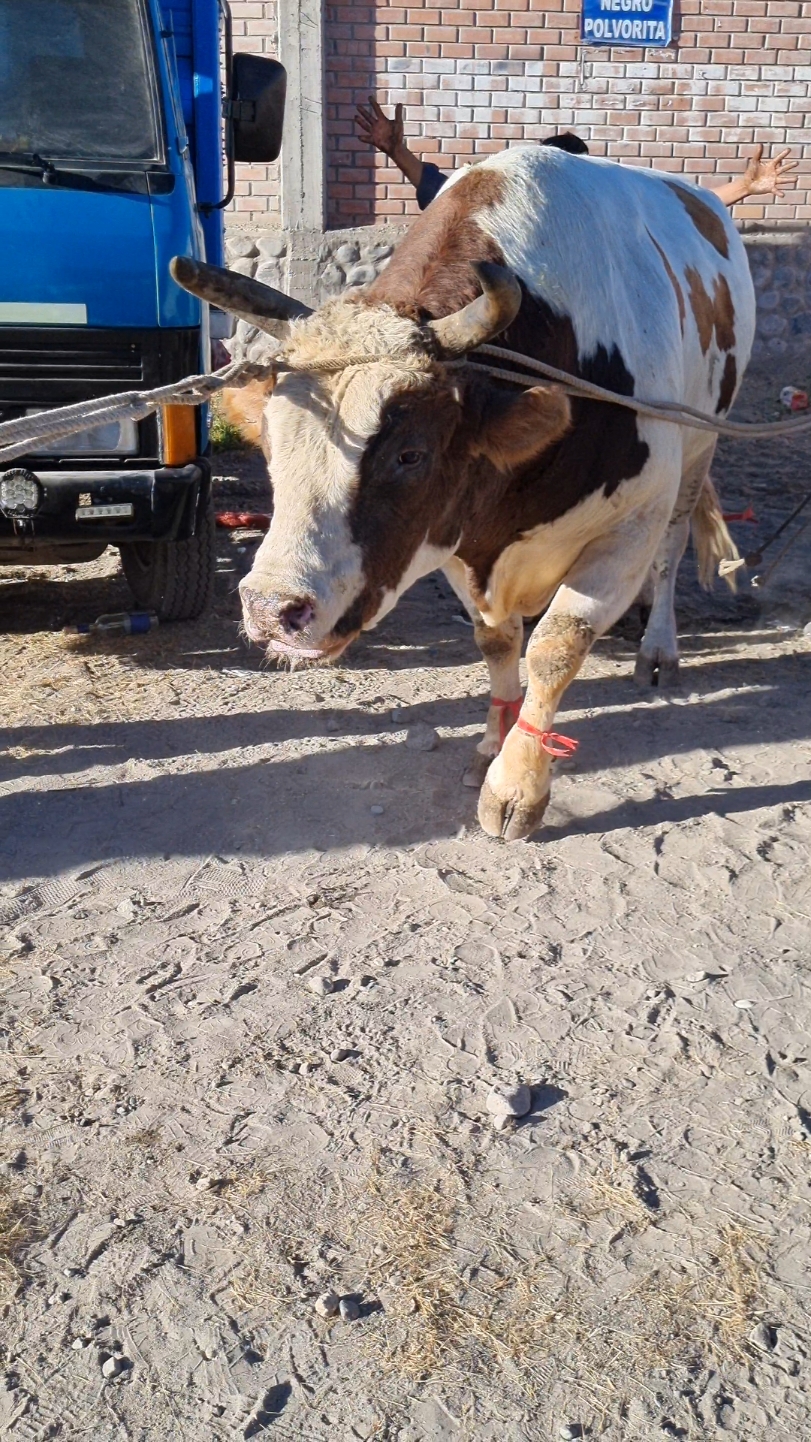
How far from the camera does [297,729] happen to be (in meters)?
4.85

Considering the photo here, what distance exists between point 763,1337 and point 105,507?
3.77 meters

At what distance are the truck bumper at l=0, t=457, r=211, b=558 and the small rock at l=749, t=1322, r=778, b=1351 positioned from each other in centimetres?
370

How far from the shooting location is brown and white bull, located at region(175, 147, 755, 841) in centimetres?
309

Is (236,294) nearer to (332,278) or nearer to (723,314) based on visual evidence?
(723,314)

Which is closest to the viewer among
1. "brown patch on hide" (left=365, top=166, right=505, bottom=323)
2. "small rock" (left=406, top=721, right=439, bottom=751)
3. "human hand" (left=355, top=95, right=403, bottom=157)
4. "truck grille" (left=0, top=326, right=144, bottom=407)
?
"brown patch on hide" (left=365, top=166, right=505, bottom=323)

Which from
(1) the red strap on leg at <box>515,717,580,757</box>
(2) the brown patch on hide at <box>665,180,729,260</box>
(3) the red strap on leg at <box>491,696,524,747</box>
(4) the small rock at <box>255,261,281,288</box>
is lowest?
(3) the red strap on leg at <box>491,696,524,747</box>

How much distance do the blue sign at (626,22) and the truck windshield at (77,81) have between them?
6585 mm

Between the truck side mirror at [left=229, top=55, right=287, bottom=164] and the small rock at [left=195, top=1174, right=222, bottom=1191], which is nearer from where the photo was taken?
the small rock at [left=195, top=1174, right=222, bottom=1191]

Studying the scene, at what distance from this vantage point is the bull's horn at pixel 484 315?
9.93 feet

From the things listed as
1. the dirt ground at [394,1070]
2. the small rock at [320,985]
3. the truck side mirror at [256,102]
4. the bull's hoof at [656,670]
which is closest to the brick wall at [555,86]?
the truck side mirror at [256,102]

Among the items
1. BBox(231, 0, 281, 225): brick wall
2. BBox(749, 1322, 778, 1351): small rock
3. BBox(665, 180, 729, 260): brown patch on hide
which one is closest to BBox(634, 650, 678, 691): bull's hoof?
BBox(665, 180, 729, 260): brown patch on hide

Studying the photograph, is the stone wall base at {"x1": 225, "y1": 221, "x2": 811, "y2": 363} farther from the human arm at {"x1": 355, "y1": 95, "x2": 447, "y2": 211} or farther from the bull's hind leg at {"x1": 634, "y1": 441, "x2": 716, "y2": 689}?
the bull's hind leg at {"x1": 634, "y1": 441, "x2": 716, "y2": 689}

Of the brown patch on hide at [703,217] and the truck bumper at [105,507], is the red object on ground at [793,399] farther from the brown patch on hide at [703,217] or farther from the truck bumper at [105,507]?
the truck bumper at [105,507]

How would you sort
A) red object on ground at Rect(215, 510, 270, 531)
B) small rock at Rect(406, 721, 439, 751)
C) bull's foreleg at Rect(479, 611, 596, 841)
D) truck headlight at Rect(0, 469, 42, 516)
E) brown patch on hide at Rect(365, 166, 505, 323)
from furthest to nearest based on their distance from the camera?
red object on ground at Rect(215, 510, 270, 531), truck headlight at Rect(0, 469, 42, 516), small rock at Rect(406, 721, 439, 751), bull's foreleg at Rect(479, 611, 596, 841), brown patch on hide at Rect(365, 166, 505, 323)
